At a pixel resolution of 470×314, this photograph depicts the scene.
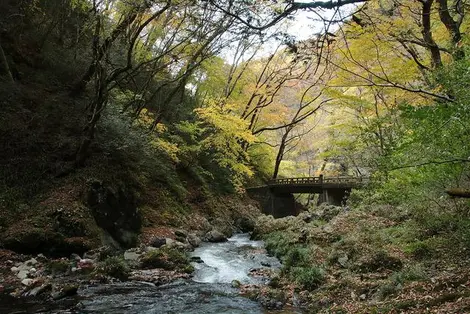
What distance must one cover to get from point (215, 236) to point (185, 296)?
25.1ft

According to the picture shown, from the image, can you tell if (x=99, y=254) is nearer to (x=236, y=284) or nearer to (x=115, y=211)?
(x=115, y=211)

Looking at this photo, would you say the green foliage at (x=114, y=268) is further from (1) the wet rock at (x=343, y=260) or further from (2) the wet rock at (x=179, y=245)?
(1) the wet rock at (x=343, y=260)

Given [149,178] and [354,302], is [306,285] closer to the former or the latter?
[354,302]

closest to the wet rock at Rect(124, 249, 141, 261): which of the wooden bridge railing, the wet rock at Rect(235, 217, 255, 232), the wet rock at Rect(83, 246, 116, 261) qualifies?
the wet rock at Rect(83, 246, 116, 261)

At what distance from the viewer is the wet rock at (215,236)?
15.1 meters

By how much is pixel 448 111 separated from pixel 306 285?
4.48 meters

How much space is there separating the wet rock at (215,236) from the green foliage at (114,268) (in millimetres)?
6594

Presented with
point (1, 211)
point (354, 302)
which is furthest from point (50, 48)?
point (354, 302)

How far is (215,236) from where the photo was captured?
Result: 49.7ft

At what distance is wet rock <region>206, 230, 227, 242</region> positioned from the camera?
15070mm

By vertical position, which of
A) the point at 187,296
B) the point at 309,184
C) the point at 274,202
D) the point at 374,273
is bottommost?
the point at 187,296

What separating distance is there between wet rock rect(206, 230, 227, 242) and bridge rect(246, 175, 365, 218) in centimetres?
987

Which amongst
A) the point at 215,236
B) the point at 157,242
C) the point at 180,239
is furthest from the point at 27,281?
the point at 215,236

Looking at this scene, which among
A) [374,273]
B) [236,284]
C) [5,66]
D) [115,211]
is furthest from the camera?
[5,66]
